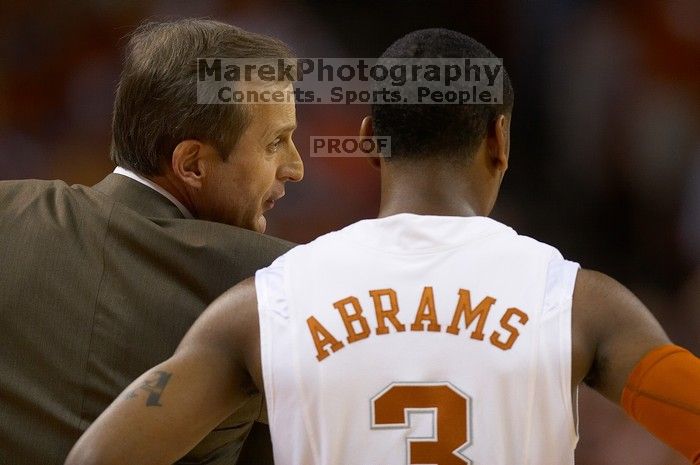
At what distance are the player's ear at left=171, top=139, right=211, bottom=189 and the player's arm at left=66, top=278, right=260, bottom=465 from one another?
0.71 m

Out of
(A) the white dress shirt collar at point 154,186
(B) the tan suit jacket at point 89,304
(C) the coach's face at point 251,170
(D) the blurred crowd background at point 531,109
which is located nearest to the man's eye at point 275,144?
(C) the coach's face at point 251,170

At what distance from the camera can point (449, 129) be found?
6.12 ft

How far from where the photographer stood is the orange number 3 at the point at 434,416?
171 cm

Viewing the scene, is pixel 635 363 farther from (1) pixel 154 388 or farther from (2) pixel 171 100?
(2) pixel 171 100

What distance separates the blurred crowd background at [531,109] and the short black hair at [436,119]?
331 cm

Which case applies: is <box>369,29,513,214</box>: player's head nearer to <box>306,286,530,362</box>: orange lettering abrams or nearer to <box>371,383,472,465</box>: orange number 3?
<box>306,286,530,362</box>: orange lettering abrams

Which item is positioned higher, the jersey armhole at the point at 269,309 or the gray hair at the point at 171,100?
the gray hair at the point at 171,100

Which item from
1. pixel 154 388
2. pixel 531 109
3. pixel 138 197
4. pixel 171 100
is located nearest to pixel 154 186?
pixel 138 197

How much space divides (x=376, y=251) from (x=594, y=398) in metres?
3.13

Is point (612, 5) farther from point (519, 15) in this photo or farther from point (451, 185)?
point (451, 185)

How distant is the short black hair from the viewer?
6.11 ft

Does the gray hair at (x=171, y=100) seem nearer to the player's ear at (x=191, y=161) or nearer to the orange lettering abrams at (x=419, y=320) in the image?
the player's ear at (x=191, y=161)

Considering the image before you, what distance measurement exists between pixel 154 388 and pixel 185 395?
50 millimetres

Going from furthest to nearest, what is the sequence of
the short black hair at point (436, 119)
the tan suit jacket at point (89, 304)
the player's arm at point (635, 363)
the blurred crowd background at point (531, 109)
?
the blurred crowd background at point (531, 109) → the tan suit jacket at point (89, 304) → the short black hair at point (436, 119) → the player's arm at point (635, 363)
